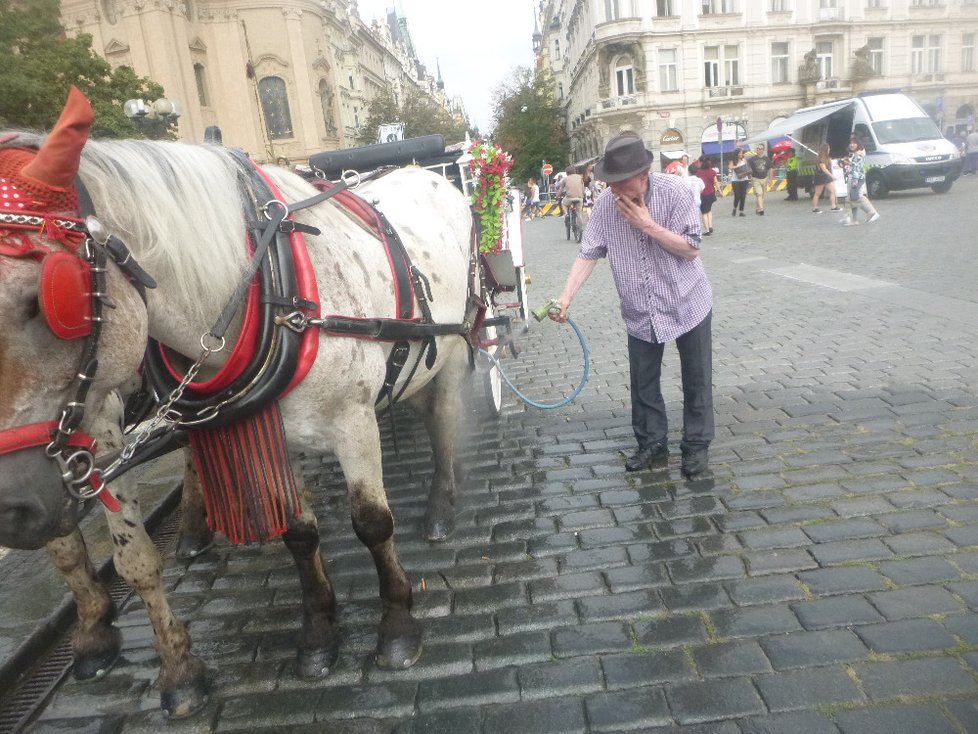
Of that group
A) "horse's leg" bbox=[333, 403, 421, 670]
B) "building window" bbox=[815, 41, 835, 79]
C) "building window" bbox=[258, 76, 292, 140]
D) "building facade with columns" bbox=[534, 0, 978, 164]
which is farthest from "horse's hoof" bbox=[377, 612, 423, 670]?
"building window" bbox=[815, 41, 835, 79]

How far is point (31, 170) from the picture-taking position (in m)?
1.48

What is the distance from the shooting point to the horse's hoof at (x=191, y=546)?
361 centimetres

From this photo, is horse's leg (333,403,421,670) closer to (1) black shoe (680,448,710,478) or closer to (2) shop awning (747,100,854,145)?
(1) black shoe (680,448,710,478)

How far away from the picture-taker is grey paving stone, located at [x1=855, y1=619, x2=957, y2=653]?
2.31m

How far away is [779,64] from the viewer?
140ft

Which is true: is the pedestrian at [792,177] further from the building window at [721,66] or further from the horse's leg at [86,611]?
the horse's leg at [86,611]

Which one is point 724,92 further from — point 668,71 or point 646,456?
point 646,456

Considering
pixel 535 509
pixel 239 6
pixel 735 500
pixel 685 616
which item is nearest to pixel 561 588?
pixel 685 616

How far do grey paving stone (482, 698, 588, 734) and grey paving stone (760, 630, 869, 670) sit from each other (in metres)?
0.73

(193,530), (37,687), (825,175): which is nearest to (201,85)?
(825,175)

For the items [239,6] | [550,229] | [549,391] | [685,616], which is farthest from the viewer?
[239,6]

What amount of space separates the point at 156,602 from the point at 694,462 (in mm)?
2811

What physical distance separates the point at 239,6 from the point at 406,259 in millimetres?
47587

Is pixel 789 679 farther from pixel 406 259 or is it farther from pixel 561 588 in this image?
pixel 406 259
